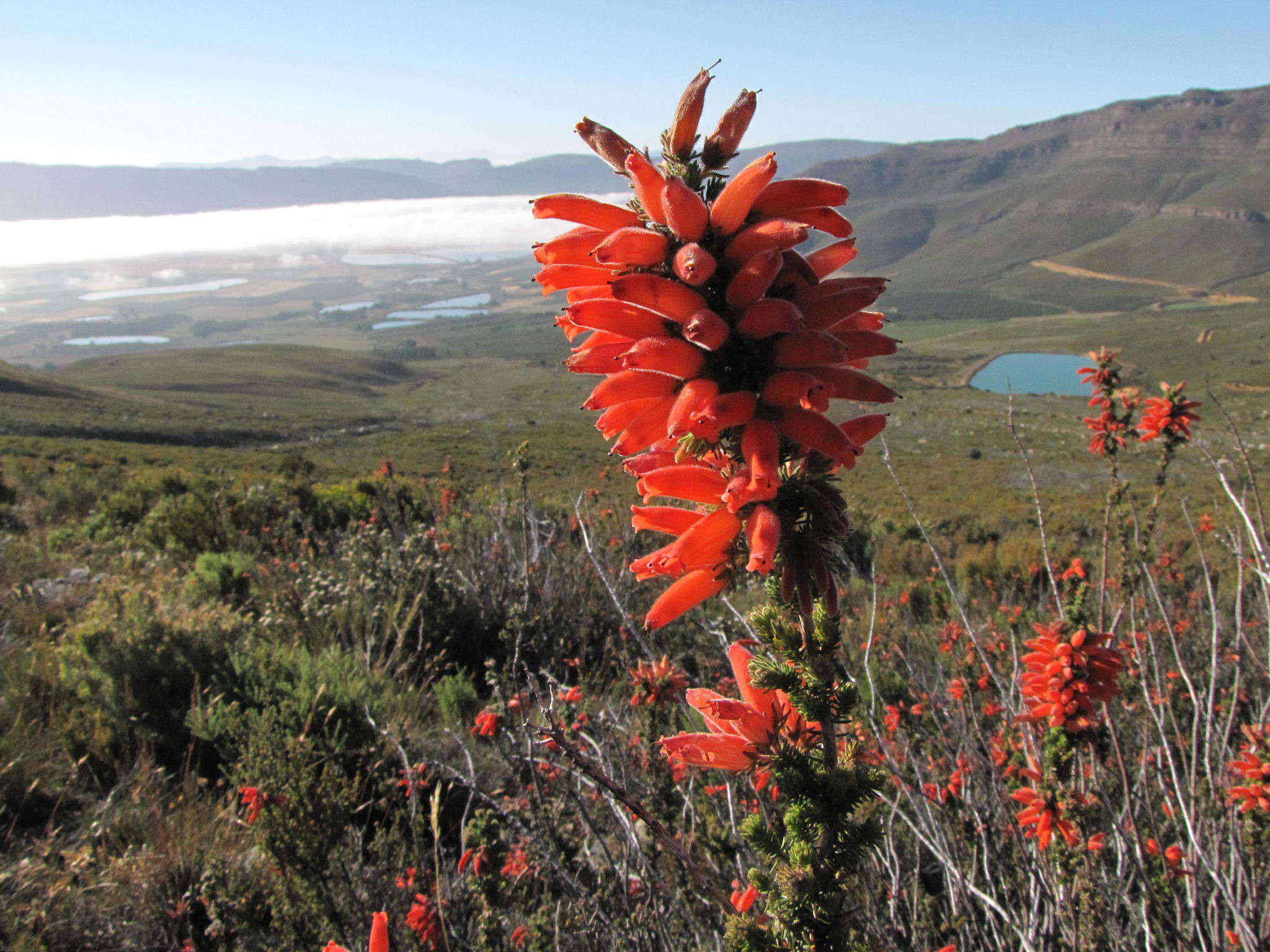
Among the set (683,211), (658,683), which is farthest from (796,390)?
(658,683)

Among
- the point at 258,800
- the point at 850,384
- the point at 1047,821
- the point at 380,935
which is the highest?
the point at 850,384

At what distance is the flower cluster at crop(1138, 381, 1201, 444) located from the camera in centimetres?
555

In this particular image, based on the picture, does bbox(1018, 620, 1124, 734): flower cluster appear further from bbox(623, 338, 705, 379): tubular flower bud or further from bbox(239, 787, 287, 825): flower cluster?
bbox(239, 787, 287, 825): flower cluster

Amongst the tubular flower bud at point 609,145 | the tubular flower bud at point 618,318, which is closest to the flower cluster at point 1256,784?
the tubular flower bud at point 618,318

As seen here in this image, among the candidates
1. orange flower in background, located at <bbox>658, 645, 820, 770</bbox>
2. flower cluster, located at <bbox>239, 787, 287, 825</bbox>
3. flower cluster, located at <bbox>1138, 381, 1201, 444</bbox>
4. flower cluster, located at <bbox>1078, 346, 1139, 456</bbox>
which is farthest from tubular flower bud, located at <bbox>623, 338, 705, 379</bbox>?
flower cluster, located at <bbox>1138, 381, 1201, 444</bbox>

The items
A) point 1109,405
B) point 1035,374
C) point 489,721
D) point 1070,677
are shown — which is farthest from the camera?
point 1035,374

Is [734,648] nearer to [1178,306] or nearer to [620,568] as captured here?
[620,568]

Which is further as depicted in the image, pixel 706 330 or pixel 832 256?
pixel 832 256

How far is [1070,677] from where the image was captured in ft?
8.96

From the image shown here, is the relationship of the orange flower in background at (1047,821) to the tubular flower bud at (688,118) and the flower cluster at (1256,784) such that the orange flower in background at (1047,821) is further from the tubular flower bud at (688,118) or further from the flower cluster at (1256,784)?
the tubular flower bud at (688,118)

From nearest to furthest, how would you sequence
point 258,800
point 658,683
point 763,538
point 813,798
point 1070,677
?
point 763,538, point 813,798, point 1070,677, point 258,800, point 658,683

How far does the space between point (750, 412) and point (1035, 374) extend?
407 feet

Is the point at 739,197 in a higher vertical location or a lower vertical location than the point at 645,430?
higher

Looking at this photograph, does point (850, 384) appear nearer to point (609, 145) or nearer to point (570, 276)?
point (570, 276)
